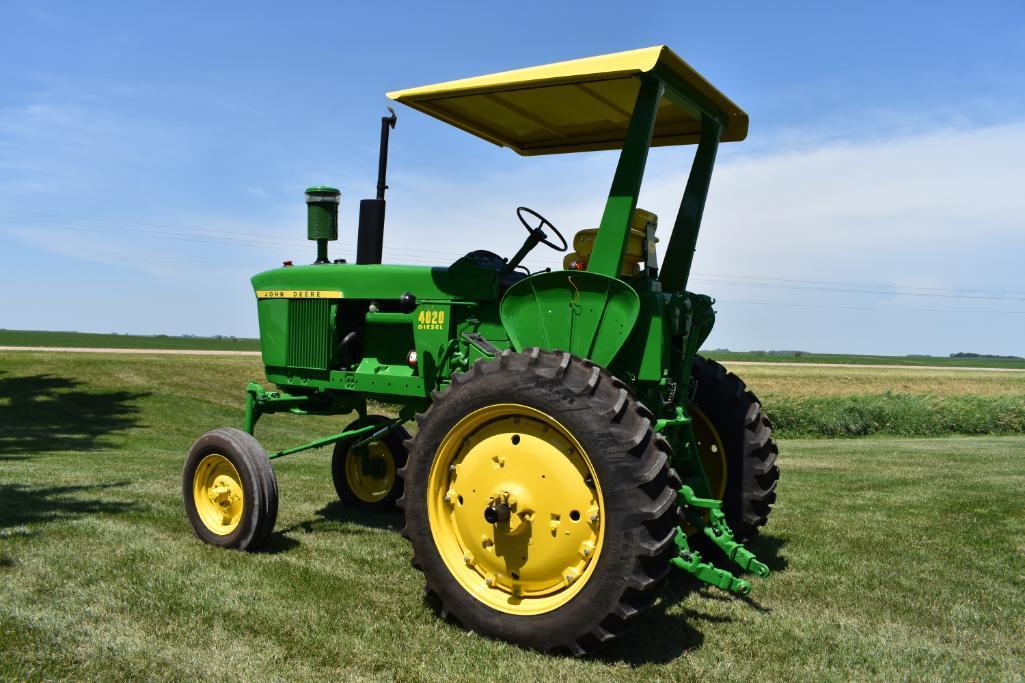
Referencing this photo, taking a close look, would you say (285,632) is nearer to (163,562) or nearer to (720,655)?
(163,562)

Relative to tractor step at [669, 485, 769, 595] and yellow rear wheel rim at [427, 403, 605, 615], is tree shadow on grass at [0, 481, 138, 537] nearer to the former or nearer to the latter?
yellow rear wheel rim at [427, 403, 605, 615]

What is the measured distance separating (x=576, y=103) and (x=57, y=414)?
1604 centimetres

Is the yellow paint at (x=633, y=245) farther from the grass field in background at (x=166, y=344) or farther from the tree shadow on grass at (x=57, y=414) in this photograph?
the grass field in background at (x=166, y=344)

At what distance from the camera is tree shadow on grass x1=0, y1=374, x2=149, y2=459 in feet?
43.1

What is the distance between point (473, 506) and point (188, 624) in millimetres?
1476

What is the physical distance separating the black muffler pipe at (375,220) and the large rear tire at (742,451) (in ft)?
8.59

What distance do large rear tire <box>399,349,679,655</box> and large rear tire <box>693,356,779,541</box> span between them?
1774mm

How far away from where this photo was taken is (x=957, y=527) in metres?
6.54

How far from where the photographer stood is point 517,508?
383 centimetres

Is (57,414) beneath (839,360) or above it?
beneath

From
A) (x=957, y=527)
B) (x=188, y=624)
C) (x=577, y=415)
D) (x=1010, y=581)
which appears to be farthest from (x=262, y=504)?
(x=957, y=527)

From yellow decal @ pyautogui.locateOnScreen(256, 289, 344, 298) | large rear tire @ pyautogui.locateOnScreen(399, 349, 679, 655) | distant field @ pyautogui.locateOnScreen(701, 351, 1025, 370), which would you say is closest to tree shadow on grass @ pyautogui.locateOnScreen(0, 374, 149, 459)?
yellow decal @ pyautogui.locateOnScreen(256, 289, 344, 298)

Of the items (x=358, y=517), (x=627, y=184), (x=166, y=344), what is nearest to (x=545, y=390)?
(x=627, y=184)

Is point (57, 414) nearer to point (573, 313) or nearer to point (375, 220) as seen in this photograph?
point (375, 220)
